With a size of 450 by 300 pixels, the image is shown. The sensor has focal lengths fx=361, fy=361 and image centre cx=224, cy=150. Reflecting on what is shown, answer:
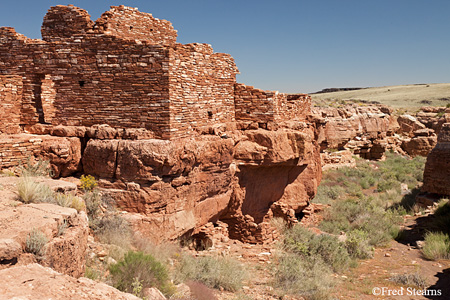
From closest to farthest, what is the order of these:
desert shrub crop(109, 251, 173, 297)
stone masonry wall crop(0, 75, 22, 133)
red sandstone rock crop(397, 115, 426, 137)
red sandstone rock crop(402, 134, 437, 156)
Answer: desert shrub crop(109, 251, 173, 297) → stone masonry wall crop(0, 75, 22, 133) → red sandstone rock crop(402, 134, 437, 156) → red sandstone rock crop(397, 115, 426, 137)

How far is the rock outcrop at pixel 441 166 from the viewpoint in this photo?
40.2ft

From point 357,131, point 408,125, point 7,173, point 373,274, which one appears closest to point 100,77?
point 7,173

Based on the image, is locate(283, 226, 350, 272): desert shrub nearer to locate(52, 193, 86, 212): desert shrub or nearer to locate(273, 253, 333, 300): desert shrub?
locate(273, 253, 333, 300): desert shrub

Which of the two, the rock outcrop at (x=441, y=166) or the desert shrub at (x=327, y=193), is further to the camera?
the desert shrub at (x=327, y=193)

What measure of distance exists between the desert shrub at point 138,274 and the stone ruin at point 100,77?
9.08 ft

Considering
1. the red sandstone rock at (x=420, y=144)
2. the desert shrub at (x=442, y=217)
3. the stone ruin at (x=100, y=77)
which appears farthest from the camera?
the red sandstone rock at (x=420, y=144)

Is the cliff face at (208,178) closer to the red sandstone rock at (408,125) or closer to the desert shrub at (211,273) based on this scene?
the desert shrub at (211,273)

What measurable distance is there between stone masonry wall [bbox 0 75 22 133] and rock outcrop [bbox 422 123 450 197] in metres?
12.7

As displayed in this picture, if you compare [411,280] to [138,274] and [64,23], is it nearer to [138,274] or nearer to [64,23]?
[138,274]

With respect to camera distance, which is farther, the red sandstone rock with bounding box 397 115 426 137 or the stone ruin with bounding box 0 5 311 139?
the red sandstone rock with bounding box 397 115 426 137

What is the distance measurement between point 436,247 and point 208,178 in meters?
6.59

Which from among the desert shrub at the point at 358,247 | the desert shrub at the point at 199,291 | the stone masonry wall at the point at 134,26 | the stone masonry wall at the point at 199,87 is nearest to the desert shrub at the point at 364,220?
the desert shrub at the point at 358,247

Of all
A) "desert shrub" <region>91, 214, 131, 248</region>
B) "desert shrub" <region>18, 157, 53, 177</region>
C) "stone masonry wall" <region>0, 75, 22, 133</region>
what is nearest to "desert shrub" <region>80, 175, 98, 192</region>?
"desert shrub" <region>18, 157, 53, 177</region>

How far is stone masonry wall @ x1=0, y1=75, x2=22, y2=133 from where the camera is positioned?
7332mm
